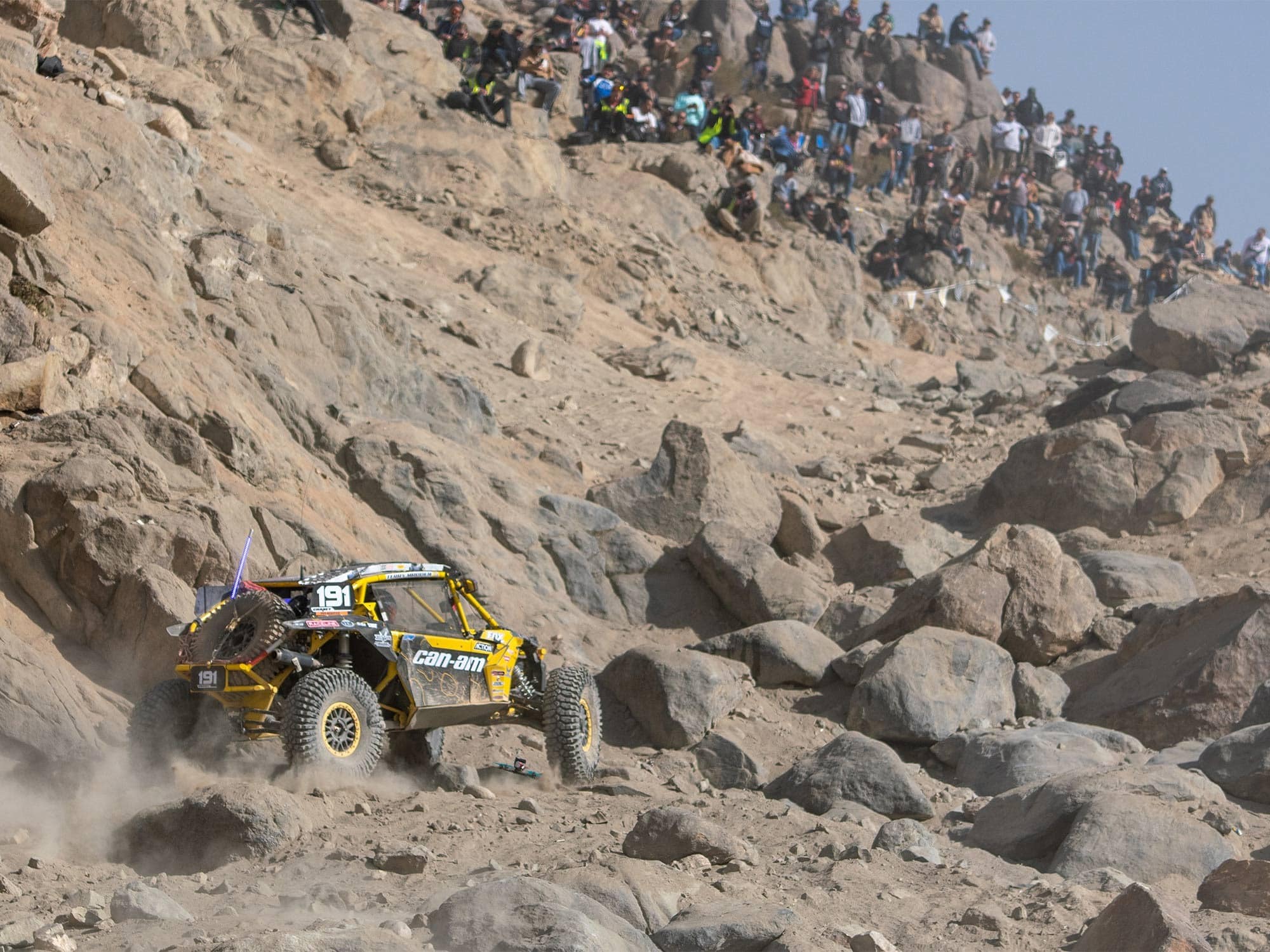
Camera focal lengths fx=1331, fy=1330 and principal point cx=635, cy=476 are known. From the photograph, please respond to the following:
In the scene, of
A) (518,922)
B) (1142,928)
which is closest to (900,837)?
(1142,928)

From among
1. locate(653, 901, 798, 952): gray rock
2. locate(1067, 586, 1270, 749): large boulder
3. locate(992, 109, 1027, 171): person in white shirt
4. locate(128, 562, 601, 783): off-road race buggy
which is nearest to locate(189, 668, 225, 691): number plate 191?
locate(128, 562, 601, 783): off-road race buggy

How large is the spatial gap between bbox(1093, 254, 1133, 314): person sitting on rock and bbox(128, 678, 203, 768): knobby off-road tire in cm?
3395

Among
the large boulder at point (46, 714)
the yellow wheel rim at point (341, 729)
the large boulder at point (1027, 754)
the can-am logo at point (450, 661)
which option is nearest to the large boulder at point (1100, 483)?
the large boulder at point (1027, 754)

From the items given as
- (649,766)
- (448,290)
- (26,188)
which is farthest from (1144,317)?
(26,188)

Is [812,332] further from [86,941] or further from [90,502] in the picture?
[86,941]

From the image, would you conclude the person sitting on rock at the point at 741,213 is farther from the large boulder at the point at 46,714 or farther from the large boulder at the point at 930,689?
the large boulder at the point at 46,714

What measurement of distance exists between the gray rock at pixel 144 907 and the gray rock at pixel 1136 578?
1158 cm

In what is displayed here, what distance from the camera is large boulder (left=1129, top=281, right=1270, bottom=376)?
24.7 meters

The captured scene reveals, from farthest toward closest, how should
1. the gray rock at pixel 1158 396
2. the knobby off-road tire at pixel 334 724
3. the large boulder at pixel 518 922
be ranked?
the gray rock at pixel 1158 396, the knobby off-road tire at pixel 334 724, the large boulder at pixel 518 922

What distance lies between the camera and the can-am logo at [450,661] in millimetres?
8922

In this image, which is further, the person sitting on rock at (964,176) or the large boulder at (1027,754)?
the person sitting on rock at (964,176)

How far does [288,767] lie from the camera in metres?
7.98

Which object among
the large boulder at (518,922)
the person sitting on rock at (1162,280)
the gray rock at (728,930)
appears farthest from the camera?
the person sitting on rock at (1162,280)

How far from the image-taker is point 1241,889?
7.16 metres
